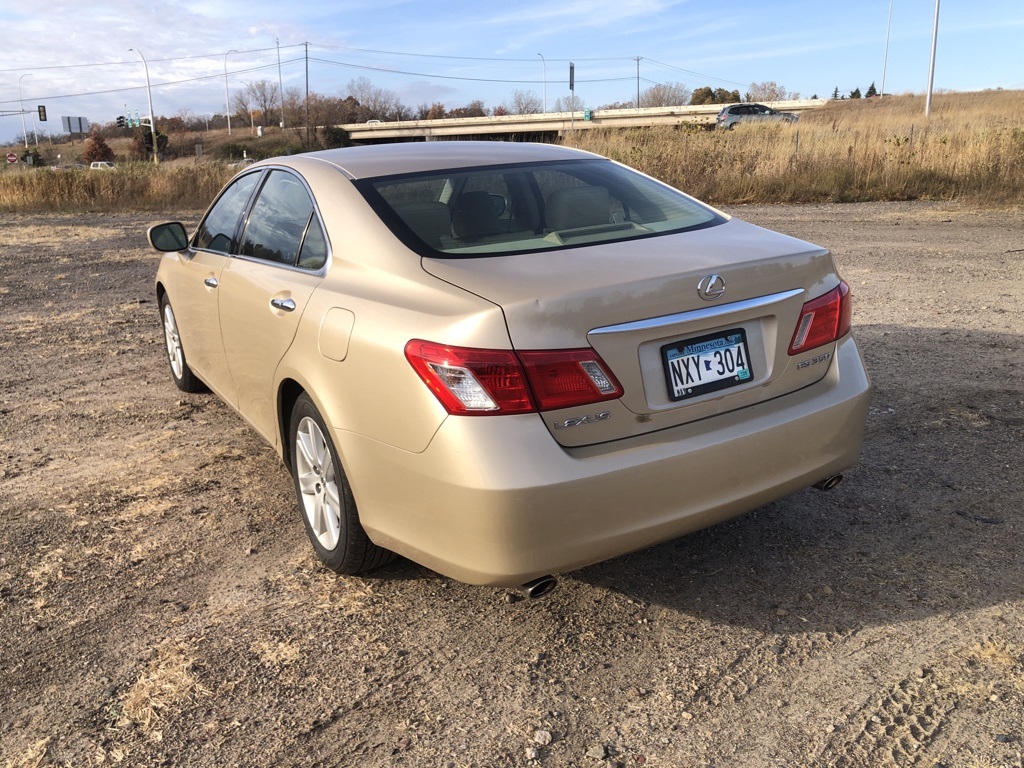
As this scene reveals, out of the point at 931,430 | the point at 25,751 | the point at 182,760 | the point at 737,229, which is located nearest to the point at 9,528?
the point at 25,751

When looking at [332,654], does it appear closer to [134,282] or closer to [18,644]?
[18,644]

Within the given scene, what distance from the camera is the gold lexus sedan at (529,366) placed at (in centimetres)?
249

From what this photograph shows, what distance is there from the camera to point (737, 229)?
11.0 ft

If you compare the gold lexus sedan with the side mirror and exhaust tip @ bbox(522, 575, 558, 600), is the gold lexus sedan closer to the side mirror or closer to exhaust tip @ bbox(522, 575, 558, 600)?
exhaust tip @ bbox(522, 575, 558, 600)

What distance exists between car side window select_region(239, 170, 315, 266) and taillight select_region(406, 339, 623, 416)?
4.34 ft

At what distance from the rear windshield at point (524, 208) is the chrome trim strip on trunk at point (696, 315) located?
0.54 m

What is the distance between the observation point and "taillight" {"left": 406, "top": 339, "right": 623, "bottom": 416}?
2.46 m

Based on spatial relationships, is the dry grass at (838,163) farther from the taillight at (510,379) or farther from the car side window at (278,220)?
the taillight at (510,379)

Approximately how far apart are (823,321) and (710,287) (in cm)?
60

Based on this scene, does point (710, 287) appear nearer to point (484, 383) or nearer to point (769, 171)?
point (484, 383)

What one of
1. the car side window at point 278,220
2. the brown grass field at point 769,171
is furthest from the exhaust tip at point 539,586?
the brown grass field at point 769,171

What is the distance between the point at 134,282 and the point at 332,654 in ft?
28.7

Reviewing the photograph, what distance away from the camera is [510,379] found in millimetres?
2465

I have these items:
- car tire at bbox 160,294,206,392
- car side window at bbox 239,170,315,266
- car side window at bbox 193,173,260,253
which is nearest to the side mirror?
car side window at bbox 193,173,260,253
